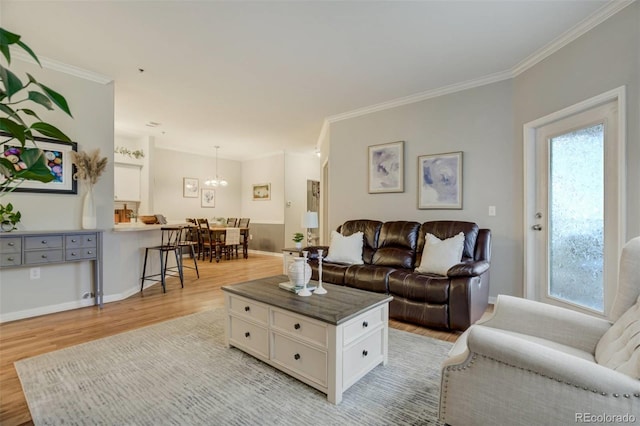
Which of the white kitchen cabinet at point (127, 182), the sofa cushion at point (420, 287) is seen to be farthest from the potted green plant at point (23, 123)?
the white kitchen cabinet at point (127, 182)

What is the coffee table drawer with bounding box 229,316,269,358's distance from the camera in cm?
223

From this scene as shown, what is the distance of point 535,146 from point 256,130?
4660 millimetres

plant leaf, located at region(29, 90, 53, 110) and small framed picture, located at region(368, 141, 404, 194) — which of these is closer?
plant leaf, located at region(29, 90, 53, 110)

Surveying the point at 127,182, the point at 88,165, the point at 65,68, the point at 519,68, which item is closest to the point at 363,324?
the point at 519,68

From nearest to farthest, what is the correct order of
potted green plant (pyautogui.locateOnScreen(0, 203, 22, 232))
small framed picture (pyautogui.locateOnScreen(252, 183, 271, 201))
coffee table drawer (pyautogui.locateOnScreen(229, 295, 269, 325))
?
1. coffee table drawer (pyautogui.locateOnScreen(229, 295, 269, 325))
2. potted green plant (pyautogui.locateOnScreen(0, 203, 22, 232))
3. small framed picture (pyautogui.locateOnScreen(252, 183, 271, 201))

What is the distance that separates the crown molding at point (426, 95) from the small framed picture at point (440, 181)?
817 millimetres

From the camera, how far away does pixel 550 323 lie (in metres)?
1.66

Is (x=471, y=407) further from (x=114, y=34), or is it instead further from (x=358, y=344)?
(x=114, y=34)

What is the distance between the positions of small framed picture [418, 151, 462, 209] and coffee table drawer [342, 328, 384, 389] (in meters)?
2.35

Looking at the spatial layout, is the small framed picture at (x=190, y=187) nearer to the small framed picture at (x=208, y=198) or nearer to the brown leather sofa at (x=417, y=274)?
the small framed picture at (x=208, y=198)

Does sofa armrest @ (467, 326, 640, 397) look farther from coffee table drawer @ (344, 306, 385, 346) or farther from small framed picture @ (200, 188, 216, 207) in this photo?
small framed picture @ (200, 188, 216, 207)

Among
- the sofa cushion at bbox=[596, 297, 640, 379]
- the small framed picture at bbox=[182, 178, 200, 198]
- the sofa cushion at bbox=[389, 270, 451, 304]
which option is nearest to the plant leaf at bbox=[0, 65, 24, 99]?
the sofa cushion at bbox=[596, 297, 640, 379]

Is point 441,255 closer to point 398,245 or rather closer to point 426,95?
point 398,245

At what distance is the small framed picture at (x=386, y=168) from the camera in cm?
439
